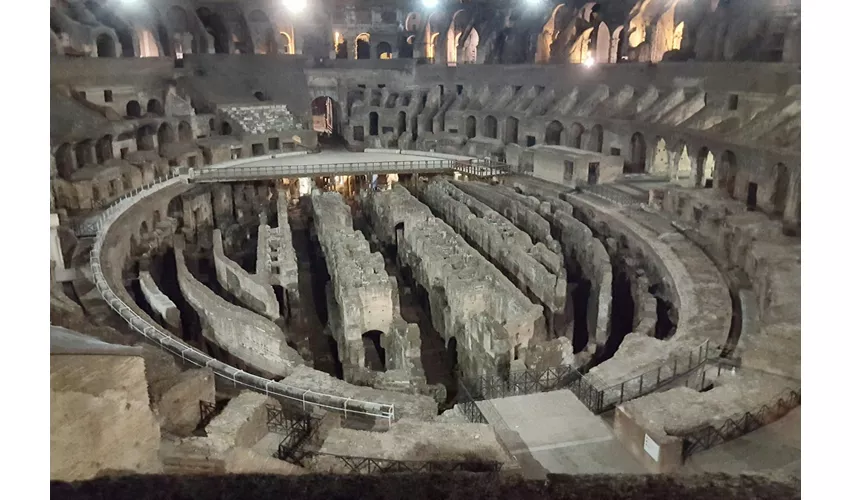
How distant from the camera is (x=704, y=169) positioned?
19656mm

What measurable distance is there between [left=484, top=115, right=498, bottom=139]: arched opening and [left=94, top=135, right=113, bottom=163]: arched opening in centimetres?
1579

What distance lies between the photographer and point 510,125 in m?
29.0

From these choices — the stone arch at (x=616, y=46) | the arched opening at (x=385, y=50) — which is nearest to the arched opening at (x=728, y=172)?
the stone arch at (x=616, y=46)

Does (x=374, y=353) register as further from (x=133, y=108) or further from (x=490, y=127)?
(x=133, y=108)

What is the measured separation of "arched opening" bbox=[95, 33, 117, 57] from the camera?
29.1 metres

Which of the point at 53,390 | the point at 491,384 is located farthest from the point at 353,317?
the point at 53,390

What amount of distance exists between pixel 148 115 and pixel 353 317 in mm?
18289

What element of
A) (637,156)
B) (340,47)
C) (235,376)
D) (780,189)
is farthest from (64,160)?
(340,47)

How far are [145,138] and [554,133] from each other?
16.8 m

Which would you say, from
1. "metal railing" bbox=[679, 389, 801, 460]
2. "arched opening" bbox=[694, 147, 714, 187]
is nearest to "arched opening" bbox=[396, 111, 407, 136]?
"arched opening" bbox=[694, 147, 714, 187]

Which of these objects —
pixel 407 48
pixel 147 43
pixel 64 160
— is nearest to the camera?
pixel 64 160

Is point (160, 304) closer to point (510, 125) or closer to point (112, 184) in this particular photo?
point (112, 184)

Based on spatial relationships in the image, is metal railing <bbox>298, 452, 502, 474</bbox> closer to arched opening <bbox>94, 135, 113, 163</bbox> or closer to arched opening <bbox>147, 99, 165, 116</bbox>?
arched opening <bbox>94, 135, 113, 163</bbox>

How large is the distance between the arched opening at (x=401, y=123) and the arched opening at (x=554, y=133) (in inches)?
340
